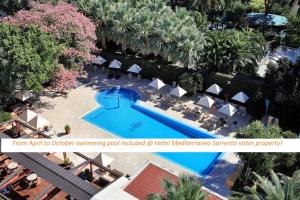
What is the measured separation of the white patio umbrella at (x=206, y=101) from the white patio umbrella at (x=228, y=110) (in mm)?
1268

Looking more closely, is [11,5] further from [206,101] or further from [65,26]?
[206,101]

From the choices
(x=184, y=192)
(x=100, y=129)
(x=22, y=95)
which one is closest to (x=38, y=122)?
(x=22, y=95)

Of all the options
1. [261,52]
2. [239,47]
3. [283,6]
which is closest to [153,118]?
[239,47]

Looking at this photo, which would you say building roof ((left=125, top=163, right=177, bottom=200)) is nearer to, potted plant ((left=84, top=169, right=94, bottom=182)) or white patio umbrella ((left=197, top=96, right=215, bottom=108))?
potted plant ((left=84, top=169, right=94, bottom=182))

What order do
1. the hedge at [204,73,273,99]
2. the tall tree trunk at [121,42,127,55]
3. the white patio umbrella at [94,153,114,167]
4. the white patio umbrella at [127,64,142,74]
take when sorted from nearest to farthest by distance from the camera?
1. the white patio umbrella at [94,153,114,167]
2. the hedge at [204,73,273,99]
3. the white patio umbrella at [127,64,142,74]
4. the tall tree trunk at [121,42,127,55]

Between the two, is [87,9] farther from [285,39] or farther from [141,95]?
[285,39]

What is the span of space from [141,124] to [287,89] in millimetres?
13547

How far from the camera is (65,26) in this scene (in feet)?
115

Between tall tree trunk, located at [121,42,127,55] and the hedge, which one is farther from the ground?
tall tree trunk, located at [121,42,127,55]

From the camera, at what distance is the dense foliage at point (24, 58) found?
30812 millimetres

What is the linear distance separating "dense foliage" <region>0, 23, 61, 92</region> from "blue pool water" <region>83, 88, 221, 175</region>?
6152 mm

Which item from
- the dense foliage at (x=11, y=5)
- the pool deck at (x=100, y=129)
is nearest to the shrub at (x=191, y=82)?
the pool deck at (x=100, y=129)

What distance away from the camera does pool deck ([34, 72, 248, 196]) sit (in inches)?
1145

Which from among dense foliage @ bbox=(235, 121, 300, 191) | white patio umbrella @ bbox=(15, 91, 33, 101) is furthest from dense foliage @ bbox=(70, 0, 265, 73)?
dense foliage @ bbox=(235, 121, 300, 191)
